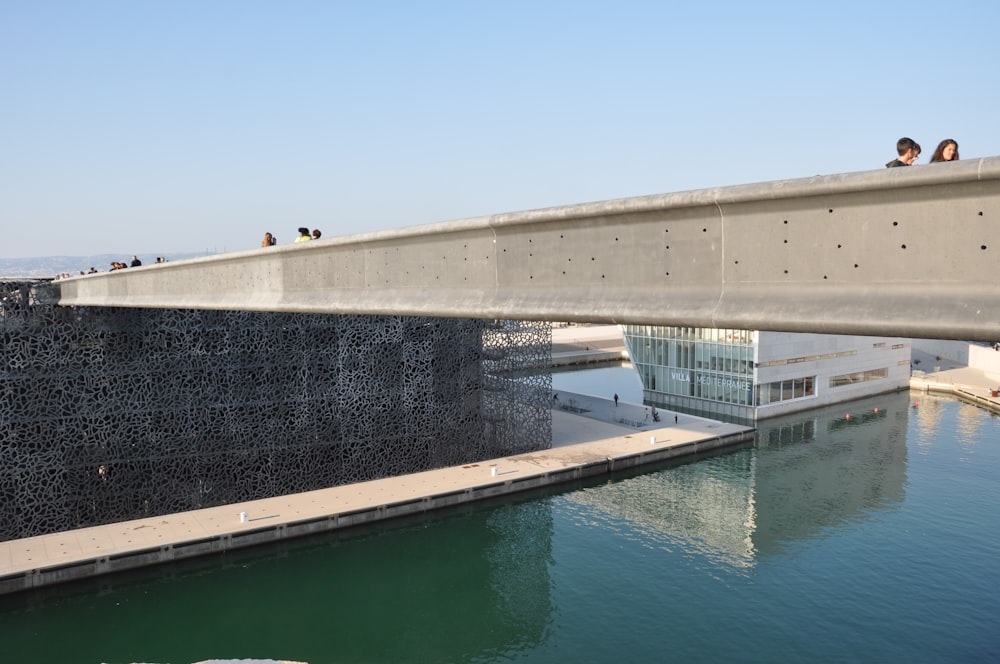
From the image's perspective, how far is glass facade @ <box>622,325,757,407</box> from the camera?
36.0 metres

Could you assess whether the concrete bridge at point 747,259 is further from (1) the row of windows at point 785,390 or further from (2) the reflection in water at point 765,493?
(1) the row of windows at point 785,390

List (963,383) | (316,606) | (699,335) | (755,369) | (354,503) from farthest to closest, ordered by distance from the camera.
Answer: (963,383) < (699,335) < (755,369) < (354,503) < (316,606)

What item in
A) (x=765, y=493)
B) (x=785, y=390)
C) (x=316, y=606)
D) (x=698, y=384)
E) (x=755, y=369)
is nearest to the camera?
(x=316, y=606)

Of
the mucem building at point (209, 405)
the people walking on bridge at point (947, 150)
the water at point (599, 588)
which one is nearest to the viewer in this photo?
the people walking on bridge at point (947, 150)

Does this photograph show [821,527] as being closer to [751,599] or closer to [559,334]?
[751,599]

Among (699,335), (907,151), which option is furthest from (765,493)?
(907,151)

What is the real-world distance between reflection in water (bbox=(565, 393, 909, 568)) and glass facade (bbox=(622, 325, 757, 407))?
11.8 ft

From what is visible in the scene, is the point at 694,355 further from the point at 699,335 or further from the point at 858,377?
the point at 858,377

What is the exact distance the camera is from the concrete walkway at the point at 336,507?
60.2 feet

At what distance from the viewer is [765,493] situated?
25406 mm

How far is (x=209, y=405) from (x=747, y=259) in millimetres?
20074

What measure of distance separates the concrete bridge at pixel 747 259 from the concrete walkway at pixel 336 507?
1428cm

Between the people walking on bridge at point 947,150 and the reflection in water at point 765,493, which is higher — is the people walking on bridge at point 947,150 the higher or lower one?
the higher one

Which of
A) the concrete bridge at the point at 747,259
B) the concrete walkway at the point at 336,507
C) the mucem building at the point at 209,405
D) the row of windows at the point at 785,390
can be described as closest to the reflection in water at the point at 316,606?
the concrete walkway at the point at 336,507
